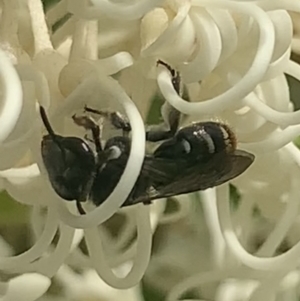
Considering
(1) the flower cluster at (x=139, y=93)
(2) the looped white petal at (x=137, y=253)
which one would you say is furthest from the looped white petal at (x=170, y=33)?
(2) the looped white petal at (x=137, y=253)

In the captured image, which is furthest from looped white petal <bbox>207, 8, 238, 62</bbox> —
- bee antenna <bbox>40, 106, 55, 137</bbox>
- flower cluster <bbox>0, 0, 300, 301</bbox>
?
bee antenna <bbox>40, 106, 55, 137</bbox>

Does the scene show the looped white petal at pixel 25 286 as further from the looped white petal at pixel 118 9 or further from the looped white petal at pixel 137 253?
the looped white petal at pixel 118 9

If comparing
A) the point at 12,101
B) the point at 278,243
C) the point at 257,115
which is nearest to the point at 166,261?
the point at 278,243

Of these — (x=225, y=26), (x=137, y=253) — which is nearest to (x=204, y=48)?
(x=225, y=26)

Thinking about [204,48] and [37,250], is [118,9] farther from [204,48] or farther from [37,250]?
[37,250]

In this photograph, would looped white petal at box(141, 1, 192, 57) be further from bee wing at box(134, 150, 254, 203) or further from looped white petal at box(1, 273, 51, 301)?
looped white petal at box(1, 273, 51, 301)
